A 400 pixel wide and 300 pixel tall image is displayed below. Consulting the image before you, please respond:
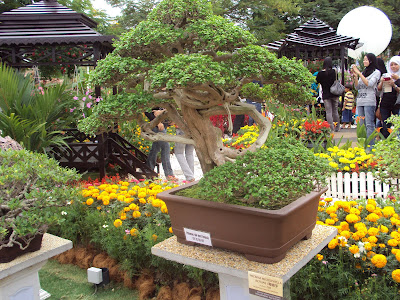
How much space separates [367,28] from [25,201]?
1526 cm

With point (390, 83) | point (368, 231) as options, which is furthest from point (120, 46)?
point (390, 83)

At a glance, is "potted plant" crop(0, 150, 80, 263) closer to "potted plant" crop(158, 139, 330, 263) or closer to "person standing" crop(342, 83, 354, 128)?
"potted plant" crop(158, 139, 330, 263)

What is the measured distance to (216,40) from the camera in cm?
206

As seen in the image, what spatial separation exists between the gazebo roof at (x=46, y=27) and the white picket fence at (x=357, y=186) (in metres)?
3.51

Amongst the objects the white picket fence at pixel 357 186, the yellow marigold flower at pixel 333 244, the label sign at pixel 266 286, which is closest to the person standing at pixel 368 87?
the white picket fence at pixel 357 186

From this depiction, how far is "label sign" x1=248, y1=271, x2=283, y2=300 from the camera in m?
1.52

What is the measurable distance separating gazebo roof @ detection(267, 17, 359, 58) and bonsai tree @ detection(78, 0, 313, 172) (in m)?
7.80

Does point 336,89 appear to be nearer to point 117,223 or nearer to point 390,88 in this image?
point 390,88

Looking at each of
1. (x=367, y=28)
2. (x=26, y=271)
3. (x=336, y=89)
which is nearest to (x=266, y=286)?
(x=26, y=271)

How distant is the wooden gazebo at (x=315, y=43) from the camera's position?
978 cm

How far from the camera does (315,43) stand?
9.87m

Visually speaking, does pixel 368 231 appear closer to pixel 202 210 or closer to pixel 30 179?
pixel 202 210

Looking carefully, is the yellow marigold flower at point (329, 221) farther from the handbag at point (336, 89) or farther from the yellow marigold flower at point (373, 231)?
the handbag at point (336, 89)

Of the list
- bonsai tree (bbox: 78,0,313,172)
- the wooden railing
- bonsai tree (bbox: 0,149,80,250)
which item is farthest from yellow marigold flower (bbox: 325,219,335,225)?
the wooden railing
